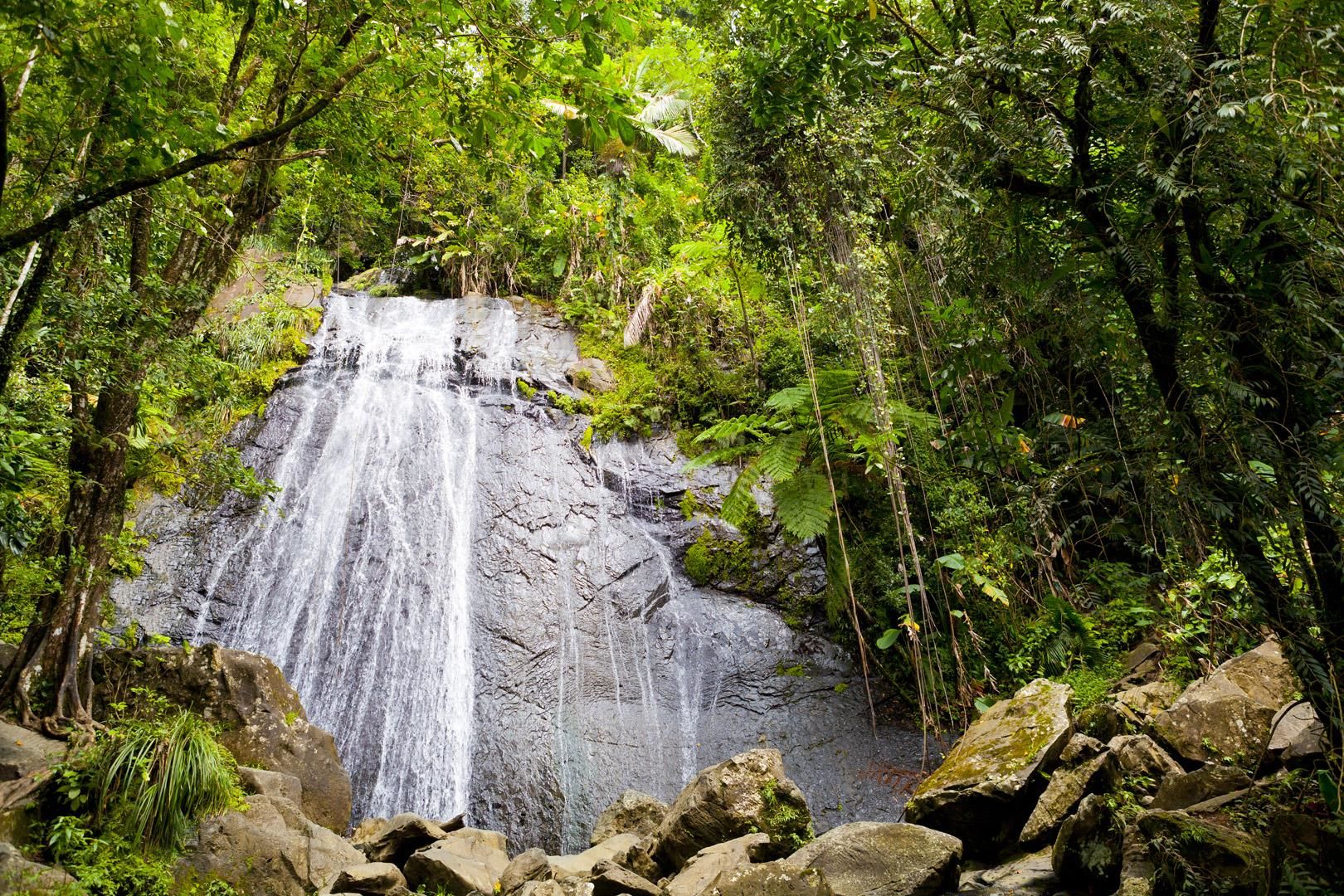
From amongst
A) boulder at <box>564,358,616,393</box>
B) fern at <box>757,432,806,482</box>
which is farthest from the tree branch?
boulder at <box>564,358,616,393</box>

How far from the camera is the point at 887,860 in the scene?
4070 millimetres

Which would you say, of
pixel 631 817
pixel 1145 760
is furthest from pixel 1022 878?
pixel 631 817

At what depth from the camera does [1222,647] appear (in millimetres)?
5363

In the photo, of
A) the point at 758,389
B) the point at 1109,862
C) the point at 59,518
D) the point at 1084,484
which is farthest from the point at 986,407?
the point at 59,518

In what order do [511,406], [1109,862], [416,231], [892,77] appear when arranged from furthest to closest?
[416,231]
[511,406]
[892,77]
[1109,862]

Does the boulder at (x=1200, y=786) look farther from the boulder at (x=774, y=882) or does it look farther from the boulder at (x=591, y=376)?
the boulder at (x=591, y=376)

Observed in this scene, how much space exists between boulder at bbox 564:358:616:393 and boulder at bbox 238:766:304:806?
23.8 feet

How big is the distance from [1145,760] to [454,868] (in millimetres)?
4513

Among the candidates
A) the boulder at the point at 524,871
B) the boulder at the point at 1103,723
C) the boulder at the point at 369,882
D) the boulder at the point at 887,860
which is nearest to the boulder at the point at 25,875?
the boulder at the point at 369,882

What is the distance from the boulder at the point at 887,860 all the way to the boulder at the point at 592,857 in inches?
65.4

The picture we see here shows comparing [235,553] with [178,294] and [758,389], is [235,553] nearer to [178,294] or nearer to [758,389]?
[178,294]

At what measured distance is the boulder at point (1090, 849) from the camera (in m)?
3.41

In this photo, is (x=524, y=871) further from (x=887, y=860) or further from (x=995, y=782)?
(x=995, y=782)

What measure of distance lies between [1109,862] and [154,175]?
19.0 ft
